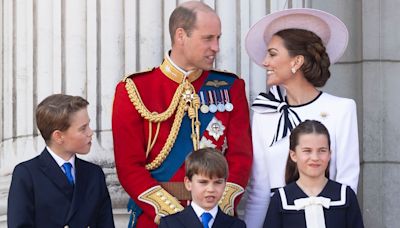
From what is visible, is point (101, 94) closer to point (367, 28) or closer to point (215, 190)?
point (215, 190)

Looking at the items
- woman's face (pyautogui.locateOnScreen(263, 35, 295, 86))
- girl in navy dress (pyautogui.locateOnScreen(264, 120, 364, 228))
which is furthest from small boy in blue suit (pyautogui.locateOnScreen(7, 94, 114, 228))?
woman's face (pyautogui.locateOnScreen(263, 35, 295, 86))

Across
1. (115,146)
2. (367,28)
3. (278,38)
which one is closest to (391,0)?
(367,28)

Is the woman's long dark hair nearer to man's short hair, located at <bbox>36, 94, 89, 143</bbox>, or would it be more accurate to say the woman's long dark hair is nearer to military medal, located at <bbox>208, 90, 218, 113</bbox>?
military medal, located at <bbox>208, 90, 218, 113</bbox>

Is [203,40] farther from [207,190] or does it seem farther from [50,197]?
[50,197]

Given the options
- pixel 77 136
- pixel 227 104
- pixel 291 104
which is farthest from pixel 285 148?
pixel 77 136

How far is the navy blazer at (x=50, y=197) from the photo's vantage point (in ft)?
20.1

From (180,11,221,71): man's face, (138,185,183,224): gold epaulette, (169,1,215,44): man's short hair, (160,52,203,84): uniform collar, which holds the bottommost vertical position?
(138,185,183,224): gold epaulette

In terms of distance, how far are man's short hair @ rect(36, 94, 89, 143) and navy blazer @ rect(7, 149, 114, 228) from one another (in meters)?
0.13

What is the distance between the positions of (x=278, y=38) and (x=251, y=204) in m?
0.84

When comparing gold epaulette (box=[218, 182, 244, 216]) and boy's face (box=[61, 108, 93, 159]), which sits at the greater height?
boy's face (box=[61, 108, 93, 159])

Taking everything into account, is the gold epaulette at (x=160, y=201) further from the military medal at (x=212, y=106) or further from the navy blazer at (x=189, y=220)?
the military medal at (x=212, y=106)

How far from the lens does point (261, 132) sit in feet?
21.8

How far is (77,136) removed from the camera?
20.6ft

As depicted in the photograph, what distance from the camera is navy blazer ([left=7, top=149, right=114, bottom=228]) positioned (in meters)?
6.13
